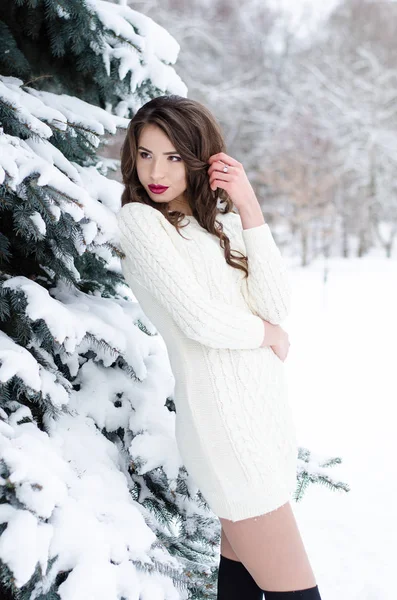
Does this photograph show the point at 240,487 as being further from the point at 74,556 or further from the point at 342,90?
the point at 342,90

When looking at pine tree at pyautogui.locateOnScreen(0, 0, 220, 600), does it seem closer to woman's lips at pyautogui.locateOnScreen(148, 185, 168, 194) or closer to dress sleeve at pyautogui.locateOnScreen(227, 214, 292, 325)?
woman's lips at pyautogui.locateOnScreen(148, 185, 168, 194)

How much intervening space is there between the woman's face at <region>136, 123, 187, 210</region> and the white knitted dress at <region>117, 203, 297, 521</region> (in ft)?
0.36

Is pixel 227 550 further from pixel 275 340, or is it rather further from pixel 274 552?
pixel 275 340

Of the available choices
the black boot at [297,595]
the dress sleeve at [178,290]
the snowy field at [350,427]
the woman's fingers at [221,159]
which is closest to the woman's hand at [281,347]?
the dress sleeve at [178,290]

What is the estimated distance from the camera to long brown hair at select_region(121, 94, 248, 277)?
5.55 ft

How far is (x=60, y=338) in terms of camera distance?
1479 mm

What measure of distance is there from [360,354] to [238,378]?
6536 mm

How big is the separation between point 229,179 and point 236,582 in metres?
1.29

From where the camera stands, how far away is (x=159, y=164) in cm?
171

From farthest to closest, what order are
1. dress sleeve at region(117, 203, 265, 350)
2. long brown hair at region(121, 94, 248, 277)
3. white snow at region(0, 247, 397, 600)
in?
long brown hair at region(121, 94, 248, 277), dress sleeve at region(117, 203, 265, 350), white snow at region(0, 247, 397, 600)

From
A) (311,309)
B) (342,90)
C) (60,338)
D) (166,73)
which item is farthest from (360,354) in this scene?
(342,90)

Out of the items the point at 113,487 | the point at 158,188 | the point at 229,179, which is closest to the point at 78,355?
the point at 113,487

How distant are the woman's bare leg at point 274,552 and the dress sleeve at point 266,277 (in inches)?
22.3

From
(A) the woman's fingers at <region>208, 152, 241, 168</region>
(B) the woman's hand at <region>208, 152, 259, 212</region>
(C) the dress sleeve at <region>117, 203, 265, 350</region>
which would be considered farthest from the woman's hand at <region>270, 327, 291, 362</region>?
(A) the woman's fingers at <region>208, 152, 241, 168</region>
